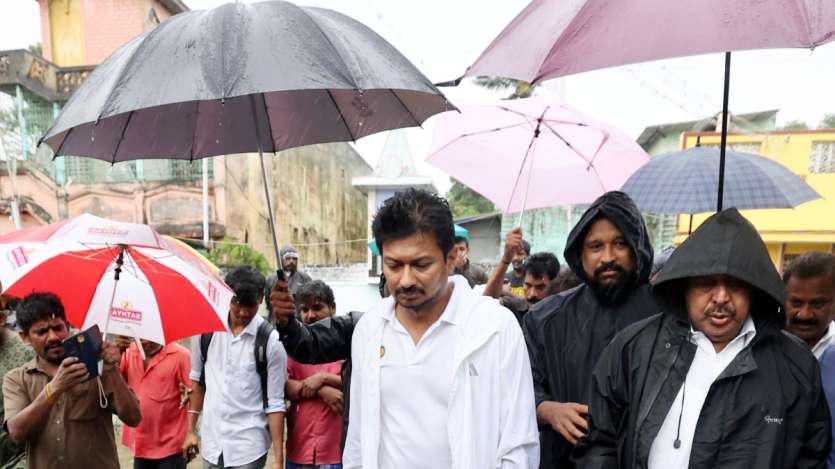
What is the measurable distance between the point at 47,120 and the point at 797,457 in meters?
16.4

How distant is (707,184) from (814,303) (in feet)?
9.15

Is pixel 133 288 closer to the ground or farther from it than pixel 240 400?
farther from it

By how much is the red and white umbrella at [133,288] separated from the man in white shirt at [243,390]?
1.22ft

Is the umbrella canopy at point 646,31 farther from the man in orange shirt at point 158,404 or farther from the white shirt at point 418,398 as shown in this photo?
the man in orange shirt at point 158,404

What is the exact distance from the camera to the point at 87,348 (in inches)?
94.5

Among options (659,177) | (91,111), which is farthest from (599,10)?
(659,177)

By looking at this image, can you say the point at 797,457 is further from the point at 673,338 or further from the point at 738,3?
the point at 738,3

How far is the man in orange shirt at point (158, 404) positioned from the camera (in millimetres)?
3613

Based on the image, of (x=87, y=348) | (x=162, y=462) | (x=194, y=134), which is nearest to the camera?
(x=87, y=348)

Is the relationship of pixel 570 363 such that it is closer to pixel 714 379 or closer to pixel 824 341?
pixel 714 379

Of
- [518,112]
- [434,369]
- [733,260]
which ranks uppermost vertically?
[518,112]

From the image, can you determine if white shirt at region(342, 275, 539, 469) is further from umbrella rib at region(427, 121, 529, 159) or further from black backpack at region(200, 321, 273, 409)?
umbrella rib at region(427, 121, 529, 159)

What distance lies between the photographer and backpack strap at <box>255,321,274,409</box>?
3213mm

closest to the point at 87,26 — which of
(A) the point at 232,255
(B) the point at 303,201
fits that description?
(B) the point at 303,201
